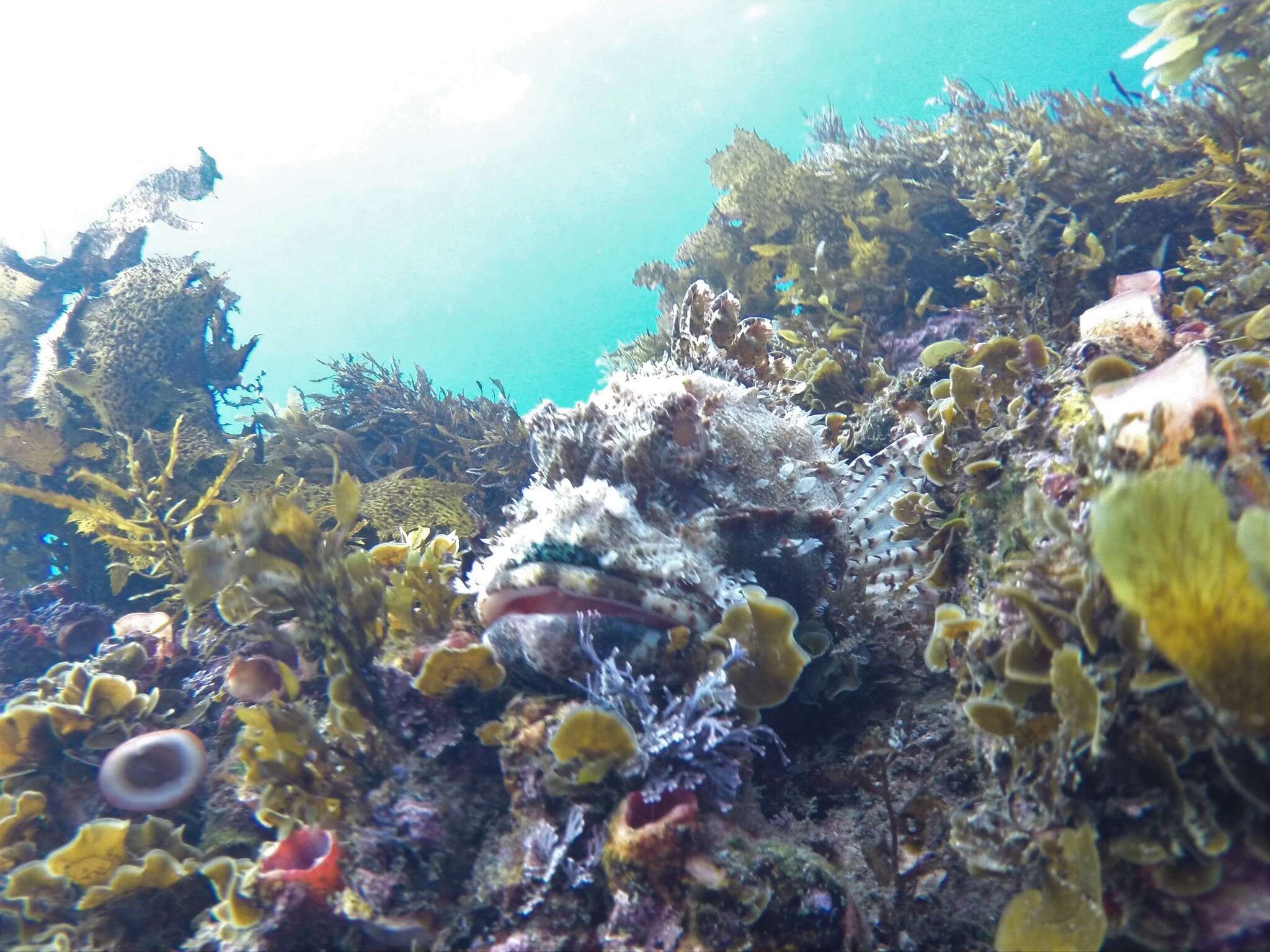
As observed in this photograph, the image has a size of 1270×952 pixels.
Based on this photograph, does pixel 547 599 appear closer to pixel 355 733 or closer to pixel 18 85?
pixel 355 733

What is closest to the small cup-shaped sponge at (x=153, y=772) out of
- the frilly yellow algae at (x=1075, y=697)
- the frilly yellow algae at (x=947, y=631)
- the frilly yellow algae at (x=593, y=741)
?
the frilly yellow algae at (x=593, y=741)

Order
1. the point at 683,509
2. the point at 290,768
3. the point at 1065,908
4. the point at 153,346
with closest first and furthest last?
the point at 1065,908 → the point at 290,768 → the point at 683,509 → the point at 153,346

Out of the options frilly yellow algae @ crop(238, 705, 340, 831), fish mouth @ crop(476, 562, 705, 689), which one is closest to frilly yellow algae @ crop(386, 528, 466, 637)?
frilly yellow algae @ crop(238, 705, 340, 831)

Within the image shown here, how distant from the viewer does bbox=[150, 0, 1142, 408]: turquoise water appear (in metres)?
55.7

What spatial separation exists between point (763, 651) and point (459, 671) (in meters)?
1.30

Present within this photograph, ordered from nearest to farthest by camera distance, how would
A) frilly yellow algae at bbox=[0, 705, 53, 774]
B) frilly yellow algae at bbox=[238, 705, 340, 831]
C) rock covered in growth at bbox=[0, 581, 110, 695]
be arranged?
1. frilly yellow algae at bbox=[238, 705, 340, 831]
2. frilly yellow algae at bbox=[0, 705, 53, 774]
3. rock covered in growth at bbox=[0, 581, 110, 695]

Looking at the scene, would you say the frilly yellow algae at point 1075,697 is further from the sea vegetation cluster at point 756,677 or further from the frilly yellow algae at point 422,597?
the frilly yellow algae at point 422,597

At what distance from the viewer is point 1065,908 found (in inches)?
58.8

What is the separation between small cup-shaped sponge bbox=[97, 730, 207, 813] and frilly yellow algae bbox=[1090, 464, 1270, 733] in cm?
417

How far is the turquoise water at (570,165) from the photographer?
183 ft

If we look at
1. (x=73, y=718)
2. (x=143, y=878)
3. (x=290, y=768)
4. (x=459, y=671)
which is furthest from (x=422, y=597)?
(x=73, y=718)

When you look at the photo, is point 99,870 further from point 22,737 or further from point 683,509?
point 683,509

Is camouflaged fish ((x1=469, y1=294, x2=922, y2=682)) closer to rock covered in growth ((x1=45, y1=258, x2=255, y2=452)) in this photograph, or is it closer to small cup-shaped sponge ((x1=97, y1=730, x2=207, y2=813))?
small cup-shaped sponge ((x1=97, y1=730, x2=207, y2=813))

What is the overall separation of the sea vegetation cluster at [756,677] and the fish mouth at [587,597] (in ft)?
0.04
